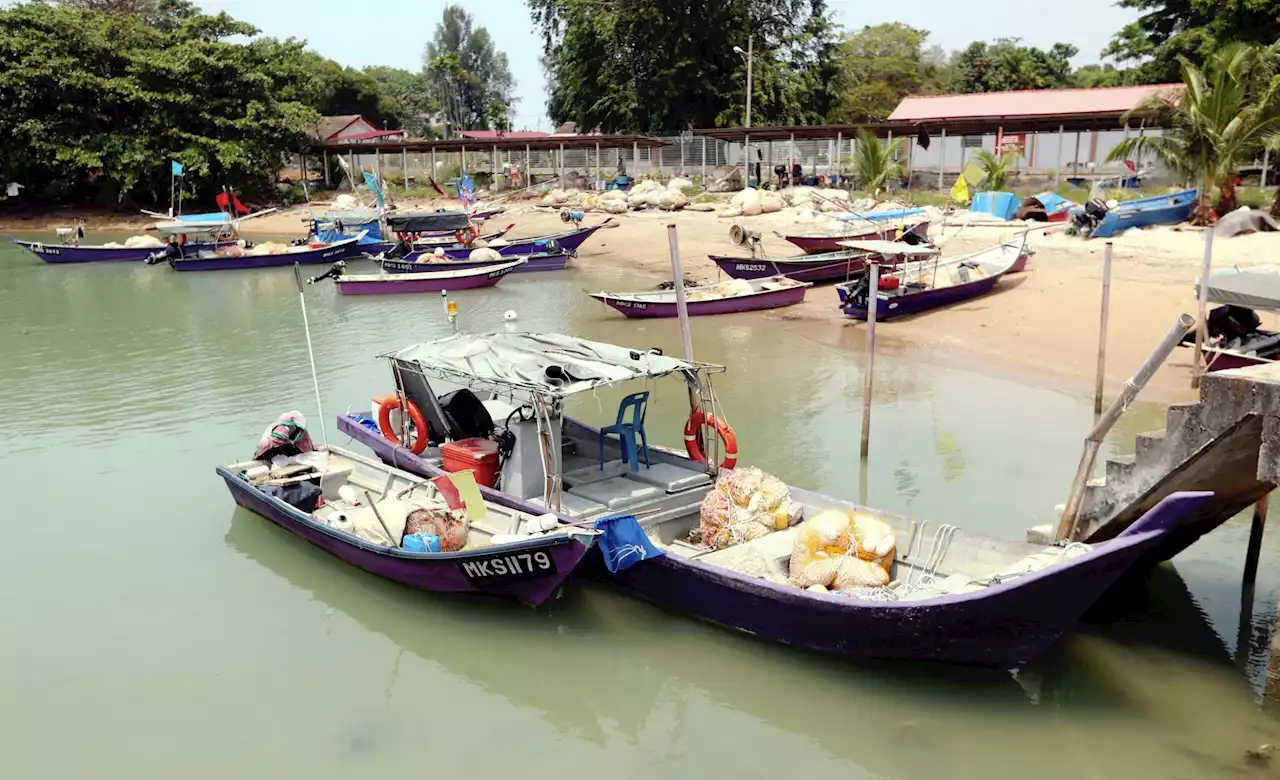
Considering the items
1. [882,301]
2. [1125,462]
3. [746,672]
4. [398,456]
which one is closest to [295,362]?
[398,456]

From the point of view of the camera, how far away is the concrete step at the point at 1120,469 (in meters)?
8.33

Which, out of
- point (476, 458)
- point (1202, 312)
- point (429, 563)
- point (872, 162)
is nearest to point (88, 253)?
point (872, 162)

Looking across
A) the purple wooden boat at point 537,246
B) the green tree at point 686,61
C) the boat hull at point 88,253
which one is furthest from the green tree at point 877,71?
the boat hull at point 88,253

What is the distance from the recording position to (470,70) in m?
95.4

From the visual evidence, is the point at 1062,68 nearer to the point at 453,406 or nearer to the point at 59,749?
the point at 453,406

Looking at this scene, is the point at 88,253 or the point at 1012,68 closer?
the point at 88,253

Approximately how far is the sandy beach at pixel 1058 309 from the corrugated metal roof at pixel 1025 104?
13158 mm

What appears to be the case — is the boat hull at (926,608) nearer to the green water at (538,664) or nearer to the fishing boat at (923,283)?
the green water at (538,664)

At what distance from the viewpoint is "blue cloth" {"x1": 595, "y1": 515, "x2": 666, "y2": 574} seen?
335 inches

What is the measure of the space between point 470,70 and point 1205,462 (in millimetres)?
94628

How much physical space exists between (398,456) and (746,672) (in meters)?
4.99

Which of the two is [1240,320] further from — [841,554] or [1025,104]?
[1025,104]

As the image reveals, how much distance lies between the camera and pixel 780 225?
34031 mm

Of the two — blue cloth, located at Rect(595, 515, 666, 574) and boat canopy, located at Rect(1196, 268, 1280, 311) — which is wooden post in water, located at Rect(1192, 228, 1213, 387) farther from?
blue cloth, located at Rect(595, 515, 666, 574)
